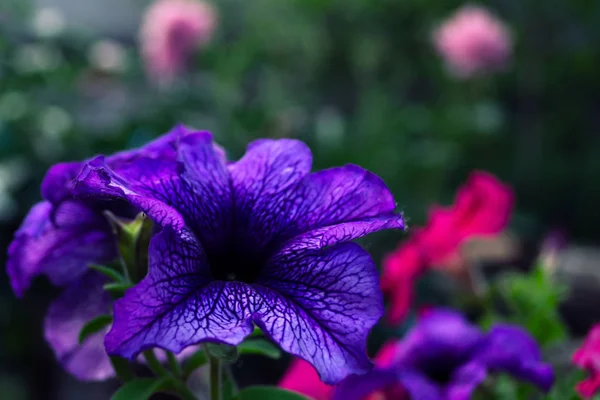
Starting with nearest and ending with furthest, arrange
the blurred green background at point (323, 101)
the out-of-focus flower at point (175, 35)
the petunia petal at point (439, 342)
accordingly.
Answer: the petunia petal at point (439, 342) < the blurred green background at point (323, 101) < the out-of-focus flower at point (175, 35)

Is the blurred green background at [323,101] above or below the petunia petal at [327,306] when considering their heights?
below

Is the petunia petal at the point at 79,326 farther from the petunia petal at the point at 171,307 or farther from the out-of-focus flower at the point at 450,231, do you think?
the out-of-focus flower at the point at 450,231

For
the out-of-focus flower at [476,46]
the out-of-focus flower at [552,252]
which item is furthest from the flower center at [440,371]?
the out-of-focus flower at [476,46]

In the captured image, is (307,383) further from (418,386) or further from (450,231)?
(450,231)

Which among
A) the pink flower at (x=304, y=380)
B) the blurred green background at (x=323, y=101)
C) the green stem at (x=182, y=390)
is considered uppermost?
the green stem at (x=182, y=390)

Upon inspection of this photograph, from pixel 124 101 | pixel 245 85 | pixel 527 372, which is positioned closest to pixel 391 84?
pixel 245 85

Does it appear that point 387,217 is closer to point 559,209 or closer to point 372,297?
point 372,297
